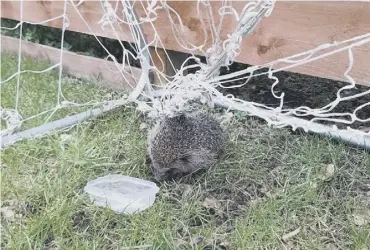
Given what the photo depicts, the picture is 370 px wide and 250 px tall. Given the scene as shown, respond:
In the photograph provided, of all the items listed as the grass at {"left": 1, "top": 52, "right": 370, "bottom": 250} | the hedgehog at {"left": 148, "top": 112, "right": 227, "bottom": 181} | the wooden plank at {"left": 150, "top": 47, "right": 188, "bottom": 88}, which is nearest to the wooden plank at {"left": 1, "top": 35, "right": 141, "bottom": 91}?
the wooden plank at {"left": 150, "top": 47, "right": 188, "bottom": 88}

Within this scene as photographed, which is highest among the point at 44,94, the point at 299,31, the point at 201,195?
the point at 299,31

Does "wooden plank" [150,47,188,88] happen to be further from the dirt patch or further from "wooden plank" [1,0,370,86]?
Answer: the dirt patch

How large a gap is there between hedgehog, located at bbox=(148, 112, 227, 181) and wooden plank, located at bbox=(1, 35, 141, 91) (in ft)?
2.39

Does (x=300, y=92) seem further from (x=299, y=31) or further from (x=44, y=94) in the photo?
(x=44, y=94)

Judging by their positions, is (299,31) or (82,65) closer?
(299,31)

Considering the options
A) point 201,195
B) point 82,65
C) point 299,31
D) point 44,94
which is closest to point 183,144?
point 201,195

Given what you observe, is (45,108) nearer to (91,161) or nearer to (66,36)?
(91,161)

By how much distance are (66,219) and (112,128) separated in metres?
0.77

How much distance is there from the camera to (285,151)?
7.75 feet

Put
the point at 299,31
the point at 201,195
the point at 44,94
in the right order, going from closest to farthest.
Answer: the point at 201,195, the point at 299,31, the point at 44,94

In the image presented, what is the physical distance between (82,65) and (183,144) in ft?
4.90

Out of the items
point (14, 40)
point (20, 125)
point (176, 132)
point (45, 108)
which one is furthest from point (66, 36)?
point (176, 132)

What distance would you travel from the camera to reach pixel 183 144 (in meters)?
2.14

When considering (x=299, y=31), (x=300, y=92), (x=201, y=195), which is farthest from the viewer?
(x=300, y=92)
